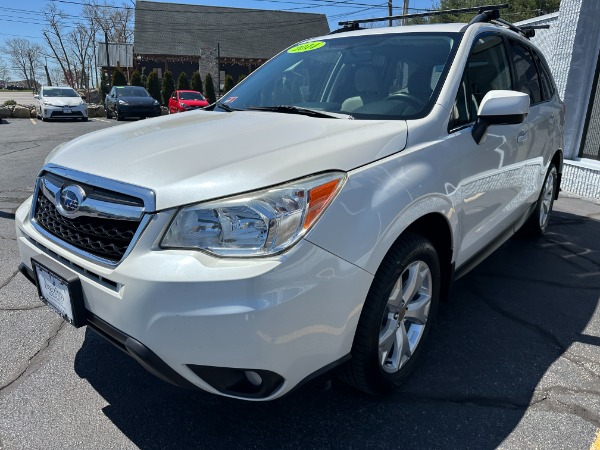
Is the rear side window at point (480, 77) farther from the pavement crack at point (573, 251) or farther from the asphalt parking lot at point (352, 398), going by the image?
the pavement crack at point (573, 251)

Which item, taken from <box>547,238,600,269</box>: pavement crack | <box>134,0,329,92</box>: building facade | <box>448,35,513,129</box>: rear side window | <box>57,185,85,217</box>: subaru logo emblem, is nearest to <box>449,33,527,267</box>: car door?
<box>448,35,513,129</box>: rear side window

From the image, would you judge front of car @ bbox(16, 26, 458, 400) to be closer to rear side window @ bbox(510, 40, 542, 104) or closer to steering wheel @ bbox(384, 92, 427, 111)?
steering wheel @ bbox(384, 92, 427, 111)

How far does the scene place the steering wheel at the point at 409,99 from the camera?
8.47 feet

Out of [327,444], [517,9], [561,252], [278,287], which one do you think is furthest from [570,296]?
[517,9]

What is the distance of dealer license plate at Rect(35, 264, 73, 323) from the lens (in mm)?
2009

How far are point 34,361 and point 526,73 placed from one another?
4081mm

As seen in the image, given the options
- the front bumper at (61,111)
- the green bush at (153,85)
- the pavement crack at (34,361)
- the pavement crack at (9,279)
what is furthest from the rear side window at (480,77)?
the green bush at (153,85)

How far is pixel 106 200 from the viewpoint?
1.91m

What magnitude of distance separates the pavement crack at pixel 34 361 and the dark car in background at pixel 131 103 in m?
20.2

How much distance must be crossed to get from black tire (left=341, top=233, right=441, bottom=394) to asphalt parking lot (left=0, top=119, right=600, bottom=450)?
0.19m

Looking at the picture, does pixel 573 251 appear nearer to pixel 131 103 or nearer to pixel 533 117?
pixel 533 117

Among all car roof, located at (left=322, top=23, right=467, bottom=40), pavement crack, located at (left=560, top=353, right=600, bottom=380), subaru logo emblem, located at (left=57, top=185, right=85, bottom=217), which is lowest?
pavement crack, located at (left=560, top=353, right=600, bottom=380)

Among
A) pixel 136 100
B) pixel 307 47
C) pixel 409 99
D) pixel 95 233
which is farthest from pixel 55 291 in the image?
pixel 136 100

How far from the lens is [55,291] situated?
2109 millimetres
